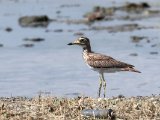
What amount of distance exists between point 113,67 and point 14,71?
6.88 metres

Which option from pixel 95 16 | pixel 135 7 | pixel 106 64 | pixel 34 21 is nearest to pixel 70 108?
pixel 106 64

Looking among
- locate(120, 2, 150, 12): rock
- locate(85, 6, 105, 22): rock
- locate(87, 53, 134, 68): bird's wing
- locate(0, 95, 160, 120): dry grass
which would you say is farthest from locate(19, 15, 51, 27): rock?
locate(0, 95, 160, 120): dry grass

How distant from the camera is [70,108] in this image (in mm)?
11094

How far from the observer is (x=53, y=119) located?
1069 centimetres

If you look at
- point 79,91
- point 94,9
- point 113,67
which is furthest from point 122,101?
point 94,9

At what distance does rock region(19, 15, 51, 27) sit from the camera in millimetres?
32750

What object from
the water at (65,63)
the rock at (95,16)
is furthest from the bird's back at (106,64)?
the rock at (95,16)

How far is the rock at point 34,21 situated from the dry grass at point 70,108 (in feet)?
68.8

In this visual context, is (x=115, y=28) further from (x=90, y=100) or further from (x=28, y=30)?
(x=90, y=100)

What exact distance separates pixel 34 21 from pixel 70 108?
2244 centimetres

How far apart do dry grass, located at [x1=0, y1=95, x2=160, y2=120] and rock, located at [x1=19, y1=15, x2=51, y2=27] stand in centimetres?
2097

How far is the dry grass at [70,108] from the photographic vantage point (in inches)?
424

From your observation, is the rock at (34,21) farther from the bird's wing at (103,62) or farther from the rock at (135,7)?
the bird's wing at (103,62)

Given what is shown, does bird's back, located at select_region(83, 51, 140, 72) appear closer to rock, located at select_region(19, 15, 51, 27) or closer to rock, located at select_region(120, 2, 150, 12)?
rock, located at select_region(19, 15, 51, 27)
